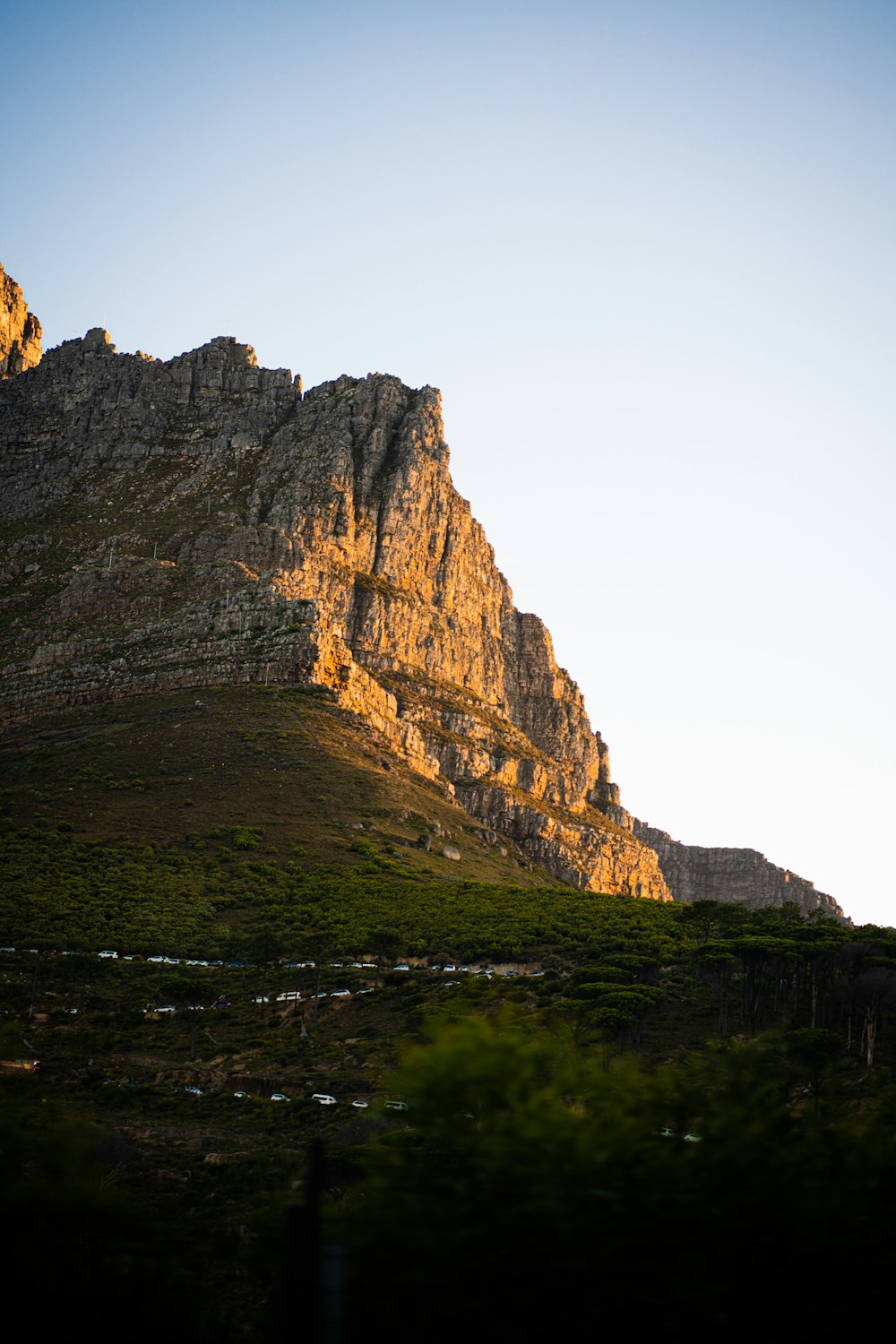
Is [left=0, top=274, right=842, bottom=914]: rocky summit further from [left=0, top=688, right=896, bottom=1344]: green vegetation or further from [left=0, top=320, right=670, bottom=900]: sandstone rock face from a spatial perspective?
[left=0, top=688, right=896, bottom=1344]: green vegetation

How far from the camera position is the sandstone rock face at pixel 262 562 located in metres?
120

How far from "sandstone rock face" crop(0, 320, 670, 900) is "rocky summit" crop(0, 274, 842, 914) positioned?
328 mm

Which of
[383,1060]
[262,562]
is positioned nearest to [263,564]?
[262,562]

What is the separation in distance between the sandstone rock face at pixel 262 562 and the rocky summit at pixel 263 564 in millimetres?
328

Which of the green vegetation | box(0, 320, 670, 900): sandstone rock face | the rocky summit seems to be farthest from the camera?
box(0, 320, 670, 900): sandstone rock face

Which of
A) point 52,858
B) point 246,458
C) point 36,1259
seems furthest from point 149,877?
point 246,458

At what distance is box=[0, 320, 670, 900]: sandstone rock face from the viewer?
4715 inches

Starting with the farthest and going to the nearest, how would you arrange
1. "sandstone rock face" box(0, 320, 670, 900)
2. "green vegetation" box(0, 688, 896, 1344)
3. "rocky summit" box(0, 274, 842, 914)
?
"sandstone rock face" box(0, 320, 670, 900), "rocky summit" box(0, 274, 842, 914), "green vegetation" box(0, 688, 896, 1344)

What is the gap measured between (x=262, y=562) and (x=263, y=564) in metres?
0.27

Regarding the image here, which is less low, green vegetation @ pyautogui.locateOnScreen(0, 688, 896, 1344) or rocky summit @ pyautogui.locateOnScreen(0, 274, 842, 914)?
rocky summit @ pyautogui.locateOnScreen(0, 274, 842, 914)

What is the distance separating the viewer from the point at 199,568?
137125mm

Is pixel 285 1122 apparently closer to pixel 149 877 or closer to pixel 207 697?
pixel 149 877

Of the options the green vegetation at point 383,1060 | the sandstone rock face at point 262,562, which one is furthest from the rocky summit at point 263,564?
the green vegetation at point 383,1060

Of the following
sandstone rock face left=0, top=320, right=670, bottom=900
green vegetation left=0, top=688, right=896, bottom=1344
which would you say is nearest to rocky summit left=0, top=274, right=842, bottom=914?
sandstone rock face left=0, top=320, right=670, bottom=900
